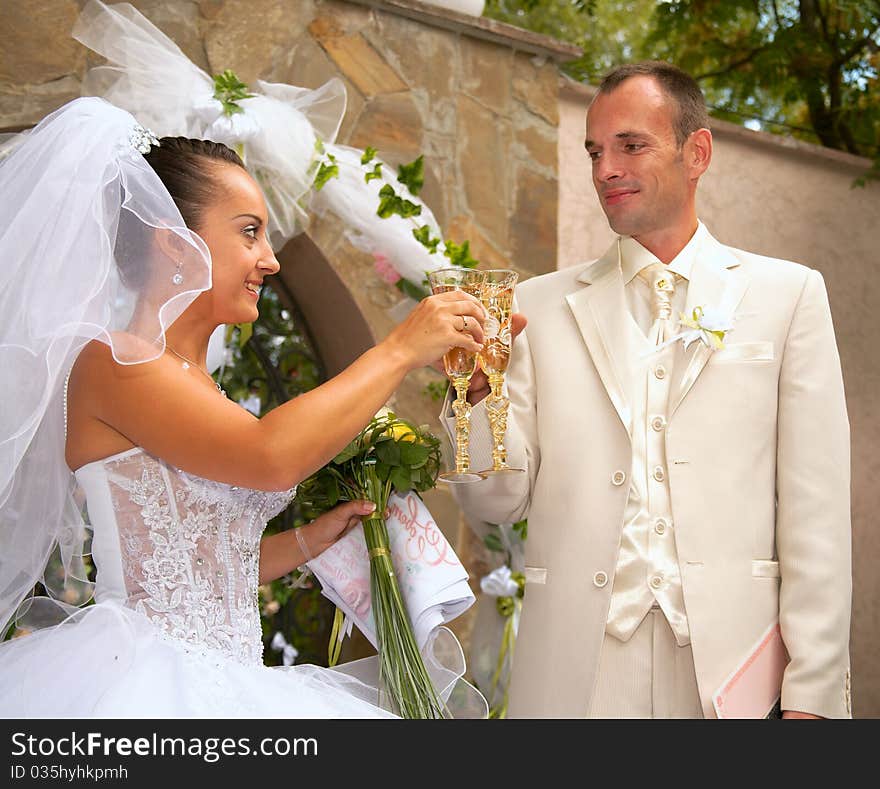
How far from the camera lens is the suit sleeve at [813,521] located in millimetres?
2252

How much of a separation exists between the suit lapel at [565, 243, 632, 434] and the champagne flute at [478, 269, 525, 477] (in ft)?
1.46

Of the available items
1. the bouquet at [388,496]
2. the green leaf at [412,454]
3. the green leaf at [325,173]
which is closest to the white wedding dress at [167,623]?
the bouquet at [388,496]

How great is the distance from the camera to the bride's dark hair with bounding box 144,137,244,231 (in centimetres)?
204

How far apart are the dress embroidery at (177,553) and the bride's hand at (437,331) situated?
395 millimetres

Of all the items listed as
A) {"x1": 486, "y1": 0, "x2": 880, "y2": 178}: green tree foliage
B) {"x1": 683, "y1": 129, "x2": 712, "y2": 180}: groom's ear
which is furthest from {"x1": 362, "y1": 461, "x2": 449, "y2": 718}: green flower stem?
{"x1": 486, "y1": 0, "x2": 880, "y2": 178}: green tree foliage

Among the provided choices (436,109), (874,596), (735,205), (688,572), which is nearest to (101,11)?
(436,109)

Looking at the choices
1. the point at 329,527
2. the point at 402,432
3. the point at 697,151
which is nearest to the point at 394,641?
the point at 329,527

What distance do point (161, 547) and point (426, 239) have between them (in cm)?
178

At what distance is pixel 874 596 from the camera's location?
509 cm

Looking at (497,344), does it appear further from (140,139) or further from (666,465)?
(140,139)

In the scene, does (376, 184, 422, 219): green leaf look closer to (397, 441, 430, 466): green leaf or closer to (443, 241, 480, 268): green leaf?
Answer: (443, 241, 480, 268): green leaf

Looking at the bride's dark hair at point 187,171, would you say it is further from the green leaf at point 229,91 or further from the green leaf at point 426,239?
the green leaf at point 426,239

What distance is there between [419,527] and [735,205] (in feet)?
10.3

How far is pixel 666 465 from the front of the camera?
238cm
